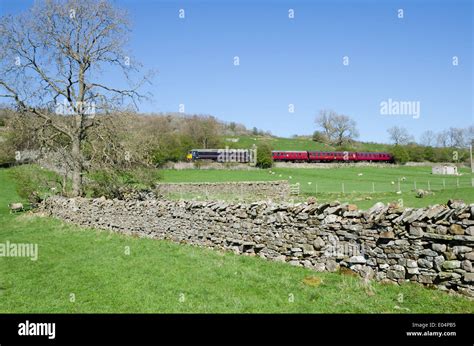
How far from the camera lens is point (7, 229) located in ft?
64.6

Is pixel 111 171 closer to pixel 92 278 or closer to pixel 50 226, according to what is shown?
pixel 50 226

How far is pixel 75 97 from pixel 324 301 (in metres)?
21.9

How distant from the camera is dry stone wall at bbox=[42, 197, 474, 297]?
7.41m

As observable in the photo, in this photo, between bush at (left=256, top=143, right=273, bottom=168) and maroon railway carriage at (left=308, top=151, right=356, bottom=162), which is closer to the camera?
bush at (left=256, top=143, right=273, bottom=168)

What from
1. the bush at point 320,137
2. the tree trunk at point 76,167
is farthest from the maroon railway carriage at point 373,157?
the tree trunk at point 76,167

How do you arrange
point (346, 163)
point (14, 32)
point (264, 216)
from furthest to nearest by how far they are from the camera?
1. point (346, 163)
2. point (14, 32)
3. point (264, 216)

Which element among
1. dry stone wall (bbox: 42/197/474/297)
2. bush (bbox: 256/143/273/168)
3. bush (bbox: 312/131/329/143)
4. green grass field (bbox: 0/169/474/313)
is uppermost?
bush (bbox: 312/131/329/143)

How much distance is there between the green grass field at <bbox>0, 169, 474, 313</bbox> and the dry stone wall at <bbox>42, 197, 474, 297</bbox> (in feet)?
1.33

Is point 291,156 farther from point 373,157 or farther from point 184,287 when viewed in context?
point 184,287

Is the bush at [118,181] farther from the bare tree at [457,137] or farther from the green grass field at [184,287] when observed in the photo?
the bare tree at [457,137]

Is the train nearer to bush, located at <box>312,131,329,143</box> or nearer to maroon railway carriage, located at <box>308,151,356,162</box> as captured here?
maroon railway carriage, located at <box>308,151,356,162</box>

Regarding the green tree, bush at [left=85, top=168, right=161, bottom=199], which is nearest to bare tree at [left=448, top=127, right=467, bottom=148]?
the green tree

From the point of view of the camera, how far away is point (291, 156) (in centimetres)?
7706

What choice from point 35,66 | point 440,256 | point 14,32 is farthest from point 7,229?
point 440,256
